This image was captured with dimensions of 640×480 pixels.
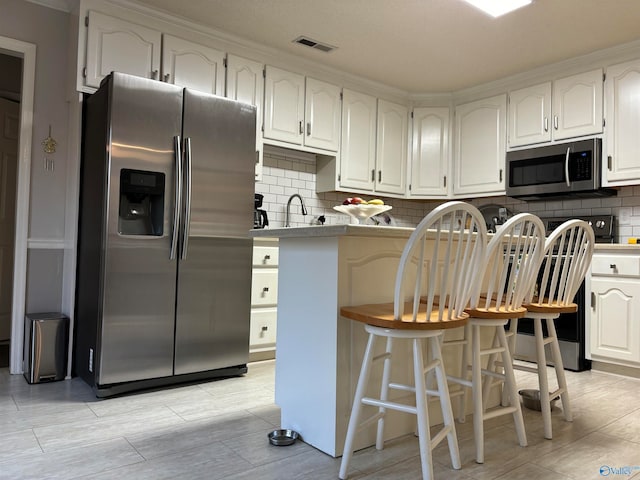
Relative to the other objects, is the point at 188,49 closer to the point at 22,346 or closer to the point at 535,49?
the point at 22,346

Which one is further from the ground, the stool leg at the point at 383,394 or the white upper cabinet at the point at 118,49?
the white upper cabinet at the point at 118,49

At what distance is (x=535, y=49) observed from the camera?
382cm

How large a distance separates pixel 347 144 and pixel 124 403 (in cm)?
288

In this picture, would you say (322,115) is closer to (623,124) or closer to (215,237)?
(215,237)

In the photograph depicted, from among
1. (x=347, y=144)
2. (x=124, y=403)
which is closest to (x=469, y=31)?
(x=347, y=144)

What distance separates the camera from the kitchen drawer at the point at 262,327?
345 cm

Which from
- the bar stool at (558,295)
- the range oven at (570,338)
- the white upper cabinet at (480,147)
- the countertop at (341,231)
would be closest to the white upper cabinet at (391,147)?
the white upper cabinet at (480,147)

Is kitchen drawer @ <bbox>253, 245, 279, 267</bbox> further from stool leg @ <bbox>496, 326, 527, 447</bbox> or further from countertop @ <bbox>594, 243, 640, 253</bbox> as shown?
countertop @ <bbox>594, 243, 640, 253</bbox>

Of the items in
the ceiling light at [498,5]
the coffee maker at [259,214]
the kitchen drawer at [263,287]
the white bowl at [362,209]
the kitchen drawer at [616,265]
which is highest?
the ceiling light at [498,5]

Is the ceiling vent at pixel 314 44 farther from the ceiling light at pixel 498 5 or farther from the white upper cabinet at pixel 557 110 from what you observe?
the white upper cabinet at pixel 557 110

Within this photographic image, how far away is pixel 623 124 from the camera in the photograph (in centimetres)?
370

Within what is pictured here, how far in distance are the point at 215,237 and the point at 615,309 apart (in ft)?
9.02

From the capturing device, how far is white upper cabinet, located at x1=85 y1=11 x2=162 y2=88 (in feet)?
9.90

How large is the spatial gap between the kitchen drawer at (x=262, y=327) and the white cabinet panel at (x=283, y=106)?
1.40 metres
